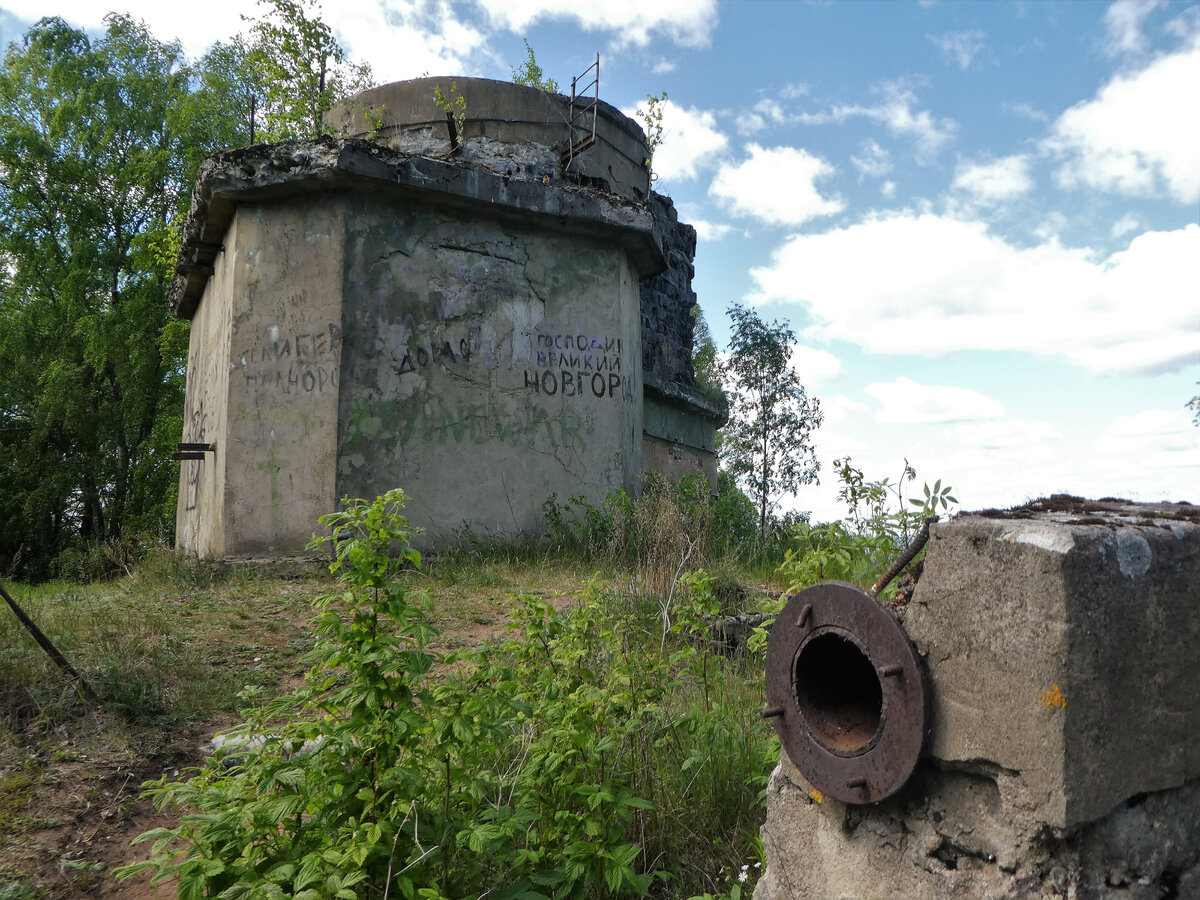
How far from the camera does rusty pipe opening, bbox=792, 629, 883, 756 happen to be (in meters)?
2.15

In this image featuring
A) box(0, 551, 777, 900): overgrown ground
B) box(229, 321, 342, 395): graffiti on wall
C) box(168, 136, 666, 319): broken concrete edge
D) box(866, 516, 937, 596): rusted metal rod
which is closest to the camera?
box(866, 516, 937, 596): rusted metal rod

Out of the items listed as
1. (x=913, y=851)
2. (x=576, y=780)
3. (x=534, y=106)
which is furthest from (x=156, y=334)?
(x=913, y=851)

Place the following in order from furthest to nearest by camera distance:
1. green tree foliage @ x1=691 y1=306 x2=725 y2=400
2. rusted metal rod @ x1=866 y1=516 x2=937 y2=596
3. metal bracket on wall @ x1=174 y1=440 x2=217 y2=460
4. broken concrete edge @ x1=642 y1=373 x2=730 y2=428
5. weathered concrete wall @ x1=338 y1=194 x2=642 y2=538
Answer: green tree foliage @ x1=691 y1=306 x2=725 y2=400 < broken concrete edge @ x1=642 y1=373 x2=730 y2=428 < metal bracket on wall @ x1=174 y1=440 x2=217 y2=460 < weathered concrete wall @ x1=338 y1=194 x2=642 y2=538 < rusted metal rod @ x1=866 y1=516 x2=937 y2=596

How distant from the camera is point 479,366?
25.7ft

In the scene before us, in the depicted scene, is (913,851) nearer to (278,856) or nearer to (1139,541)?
(1139,541)

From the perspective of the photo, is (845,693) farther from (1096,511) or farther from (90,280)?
(90,280)

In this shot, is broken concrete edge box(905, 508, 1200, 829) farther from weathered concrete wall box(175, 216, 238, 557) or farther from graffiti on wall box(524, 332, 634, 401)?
weathered concrete wall box(175, 216, 238, 557)

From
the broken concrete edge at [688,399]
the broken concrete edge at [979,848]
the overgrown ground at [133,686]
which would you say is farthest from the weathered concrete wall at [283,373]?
the broken concrete edge at [979,848]

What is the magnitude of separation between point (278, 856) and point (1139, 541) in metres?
2.22

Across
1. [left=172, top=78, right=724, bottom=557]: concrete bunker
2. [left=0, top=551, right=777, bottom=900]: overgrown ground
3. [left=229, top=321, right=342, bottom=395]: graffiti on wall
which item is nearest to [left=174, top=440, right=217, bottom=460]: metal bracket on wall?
[left=172, top=78, right=724, bottom=557]: concrete bunker

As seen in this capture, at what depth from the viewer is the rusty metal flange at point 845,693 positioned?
190 centimetres

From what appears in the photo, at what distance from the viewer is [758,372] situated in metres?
17.5

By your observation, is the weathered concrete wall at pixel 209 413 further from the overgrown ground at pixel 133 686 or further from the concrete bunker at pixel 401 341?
the overgrown ground at pixel 133 686

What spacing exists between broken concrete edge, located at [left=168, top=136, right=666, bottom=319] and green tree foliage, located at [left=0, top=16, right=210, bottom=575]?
8.46 m
